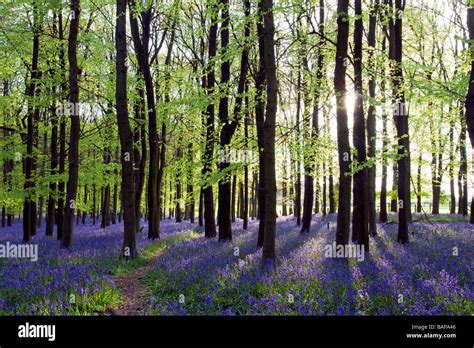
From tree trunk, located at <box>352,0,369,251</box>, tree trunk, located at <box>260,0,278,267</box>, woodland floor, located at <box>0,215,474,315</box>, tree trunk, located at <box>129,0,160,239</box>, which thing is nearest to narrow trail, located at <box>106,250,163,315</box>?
woodland floor, located at <box>0,215,474,315</box>

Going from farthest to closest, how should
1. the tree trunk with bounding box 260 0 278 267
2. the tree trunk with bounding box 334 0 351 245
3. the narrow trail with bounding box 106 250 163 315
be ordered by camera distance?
the tree trunk with bounding box 334 0 351 245 → the tree trunk with bounding box 260 0 278 267 → the narrow trail with bounding box 106 250 163 315

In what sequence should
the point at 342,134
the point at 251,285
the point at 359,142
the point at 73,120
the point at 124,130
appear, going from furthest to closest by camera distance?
the point at 73,120, the point at 124,130, the point at 359,142, the point at 342,134, the point at 251,285

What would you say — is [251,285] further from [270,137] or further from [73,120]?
[73,120]

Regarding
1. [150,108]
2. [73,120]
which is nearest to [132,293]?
[73,120]

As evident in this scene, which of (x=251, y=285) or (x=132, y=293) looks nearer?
(x=251, y=285)

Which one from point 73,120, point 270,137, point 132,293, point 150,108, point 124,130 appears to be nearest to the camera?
point 132,293

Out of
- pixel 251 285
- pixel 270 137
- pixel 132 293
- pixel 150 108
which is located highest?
pixel 150 108

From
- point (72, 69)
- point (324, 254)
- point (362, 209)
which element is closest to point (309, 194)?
point (362, 209)

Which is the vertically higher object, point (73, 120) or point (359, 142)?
point (73, 120)

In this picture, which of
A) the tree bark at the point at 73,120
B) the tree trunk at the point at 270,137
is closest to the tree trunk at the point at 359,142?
the tree trunk at the point at 270,137

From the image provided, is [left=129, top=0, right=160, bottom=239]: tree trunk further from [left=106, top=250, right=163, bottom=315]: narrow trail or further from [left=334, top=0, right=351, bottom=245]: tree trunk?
[left=334, top=0, right=351, bottom=245]: tree trunk

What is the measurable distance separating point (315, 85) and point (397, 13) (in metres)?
4.34

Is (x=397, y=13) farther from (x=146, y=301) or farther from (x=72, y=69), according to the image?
(x=146, y=301)
